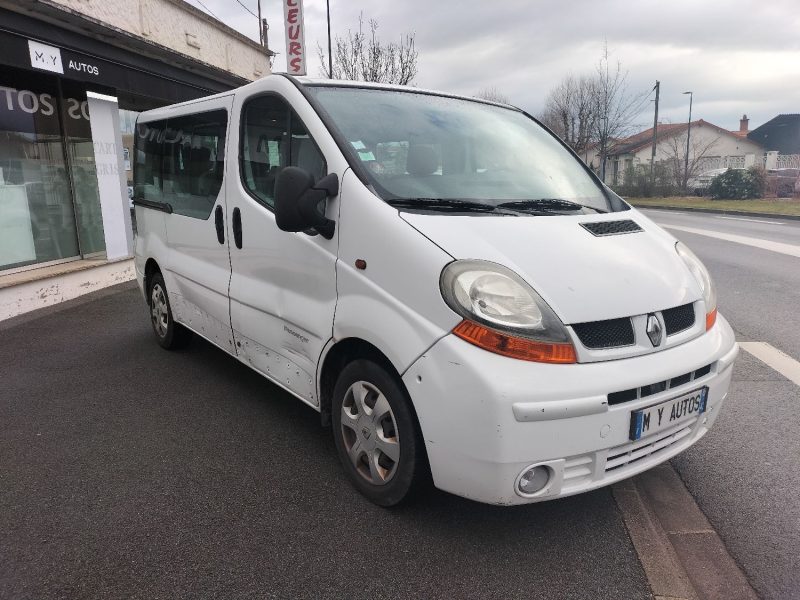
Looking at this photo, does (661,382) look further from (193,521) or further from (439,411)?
(193,521)

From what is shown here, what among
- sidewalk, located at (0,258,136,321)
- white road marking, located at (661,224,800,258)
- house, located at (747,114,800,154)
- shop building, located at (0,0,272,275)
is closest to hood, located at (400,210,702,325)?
shop building, located at (0,0,272,275)

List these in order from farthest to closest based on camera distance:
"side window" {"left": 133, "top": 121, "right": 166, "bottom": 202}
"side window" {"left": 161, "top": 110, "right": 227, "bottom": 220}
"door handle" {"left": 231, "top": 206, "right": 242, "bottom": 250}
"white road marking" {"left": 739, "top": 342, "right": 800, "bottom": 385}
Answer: "side window" {"left": 133, "top": 121, "right": 166, "bottom": 202}, "white road marking" {"left": 739, "top": 342, "right": 800, "bottom": 385}, "side window" {"left": 161, "top": 110, "right": 227, "bottom": 220}, "door handle" {"left": 231, "top": 206, "right": 242, "bottom": 250}

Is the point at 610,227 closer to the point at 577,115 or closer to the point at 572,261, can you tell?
the point at 572,261

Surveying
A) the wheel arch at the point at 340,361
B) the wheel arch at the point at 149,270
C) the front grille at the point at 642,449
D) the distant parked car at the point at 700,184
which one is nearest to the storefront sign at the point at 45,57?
the wheel arch at the point at 149,270

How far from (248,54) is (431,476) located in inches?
554

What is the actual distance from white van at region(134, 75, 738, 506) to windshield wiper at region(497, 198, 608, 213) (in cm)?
2

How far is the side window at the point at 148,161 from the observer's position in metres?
4.76

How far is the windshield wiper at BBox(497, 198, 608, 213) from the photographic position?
279 cm

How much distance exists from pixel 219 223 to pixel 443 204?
1.64 m

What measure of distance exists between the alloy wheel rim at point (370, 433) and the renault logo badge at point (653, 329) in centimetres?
107

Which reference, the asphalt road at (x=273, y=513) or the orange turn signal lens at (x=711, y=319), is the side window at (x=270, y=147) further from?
the orange turn signal lens at (x=711, y=319)

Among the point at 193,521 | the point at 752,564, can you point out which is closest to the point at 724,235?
the point at 752,564

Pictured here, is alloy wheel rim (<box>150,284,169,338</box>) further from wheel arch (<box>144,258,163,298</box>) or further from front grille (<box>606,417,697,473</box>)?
front grille (<box>606,417,697,473</box>)

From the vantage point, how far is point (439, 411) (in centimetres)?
222
